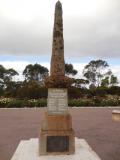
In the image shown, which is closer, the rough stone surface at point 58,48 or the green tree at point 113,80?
the rough stone surface at point 58,48

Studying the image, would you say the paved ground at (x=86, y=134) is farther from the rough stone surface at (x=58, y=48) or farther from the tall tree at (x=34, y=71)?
the tall tree at (x=34, y=71)

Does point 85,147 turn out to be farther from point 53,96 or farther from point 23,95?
point 23,95

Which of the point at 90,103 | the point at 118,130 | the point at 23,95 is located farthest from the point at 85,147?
the point at 23,95

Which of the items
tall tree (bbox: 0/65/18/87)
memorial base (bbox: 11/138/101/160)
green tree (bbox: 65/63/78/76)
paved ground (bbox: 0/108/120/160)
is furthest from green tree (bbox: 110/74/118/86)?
memorial base (bbox: 11/138/101/160)

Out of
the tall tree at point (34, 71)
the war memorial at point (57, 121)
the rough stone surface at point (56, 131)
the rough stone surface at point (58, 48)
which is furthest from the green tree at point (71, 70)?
the rough stone surface at point (56, 131)

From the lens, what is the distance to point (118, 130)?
14148mm

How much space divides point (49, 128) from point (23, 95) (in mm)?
21996

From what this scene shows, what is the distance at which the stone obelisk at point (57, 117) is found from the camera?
907 cm

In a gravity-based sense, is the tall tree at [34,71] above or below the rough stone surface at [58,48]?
above

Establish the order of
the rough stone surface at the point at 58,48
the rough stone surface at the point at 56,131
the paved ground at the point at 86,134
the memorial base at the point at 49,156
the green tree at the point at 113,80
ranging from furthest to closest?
the green tree at the point at 113,80 → the paved ground at the point at 86,134 → the rough stone surface at the point at 58,48 → the rough stone surface at the point at 56,131 → the memorial base at the point at 49,156

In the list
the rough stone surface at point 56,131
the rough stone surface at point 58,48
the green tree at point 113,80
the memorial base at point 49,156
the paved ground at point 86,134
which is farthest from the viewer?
the green tree at point 113,80

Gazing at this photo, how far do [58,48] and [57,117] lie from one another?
1.58m

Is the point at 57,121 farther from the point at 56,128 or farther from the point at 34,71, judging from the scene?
the point at 34,71

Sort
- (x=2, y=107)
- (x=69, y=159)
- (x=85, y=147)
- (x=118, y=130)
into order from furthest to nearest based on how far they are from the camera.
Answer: (x=2, y=107) < (x=118, y=130) < (x=85, y=147) < (x=69, y=159)
